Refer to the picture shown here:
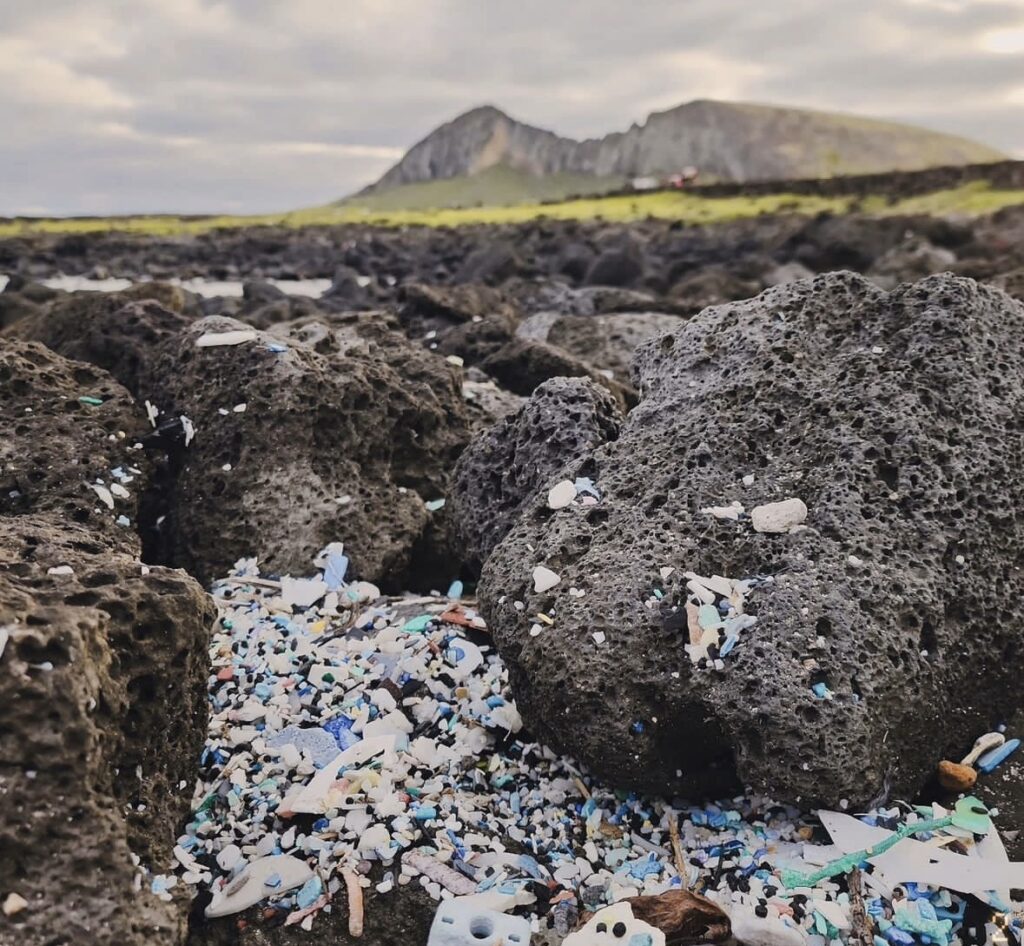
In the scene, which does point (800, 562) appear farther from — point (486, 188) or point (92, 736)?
point (486, 188)

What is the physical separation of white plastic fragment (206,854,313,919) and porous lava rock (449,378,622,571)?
167 centimetres

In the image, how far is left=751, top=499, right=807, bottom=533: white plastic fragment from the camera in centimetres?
342

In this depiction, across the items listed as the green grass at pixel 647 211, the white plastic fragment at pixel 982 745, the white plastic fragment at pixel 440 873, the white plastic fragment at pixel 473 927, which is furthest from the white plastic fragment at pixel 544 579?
the green grass at pixel 647 211

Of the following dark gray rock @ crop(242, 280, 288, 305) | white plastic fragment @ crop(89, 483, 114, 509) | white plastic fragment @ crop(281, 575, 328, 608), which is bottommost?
white plastic fragment @ crop(281, 575, 328, 608)

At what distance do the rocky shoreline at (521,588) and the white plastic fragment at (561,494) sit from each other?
0.6 inches

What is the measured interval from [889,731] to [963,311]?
69.0 inches

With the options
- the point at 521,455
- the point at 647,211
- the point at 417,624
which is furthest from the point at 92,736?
the point at 647,211

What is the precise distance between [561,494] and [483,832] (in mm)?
1295

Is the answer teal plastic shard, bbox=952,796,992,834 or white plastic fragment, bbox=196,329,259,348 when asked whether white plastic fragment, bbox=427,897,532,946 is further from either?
white plastic fragment, bbox=196,329,259,348

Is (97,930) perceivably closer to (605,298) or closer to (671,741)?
(671,741)

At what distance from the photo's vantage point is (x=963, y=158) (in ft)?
336

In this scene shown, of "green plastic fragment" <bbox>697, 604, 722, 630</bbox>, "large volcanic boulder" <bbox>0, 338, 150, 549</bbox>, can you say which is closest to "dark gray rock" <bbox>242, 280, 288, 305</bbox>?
"large volcanic boulder" <bbox>0, 338, 150, 549</bbox>

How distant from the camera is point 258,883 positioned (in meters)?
2.93

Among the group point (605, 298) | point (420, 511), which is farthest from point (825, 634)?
point (605, 298)
